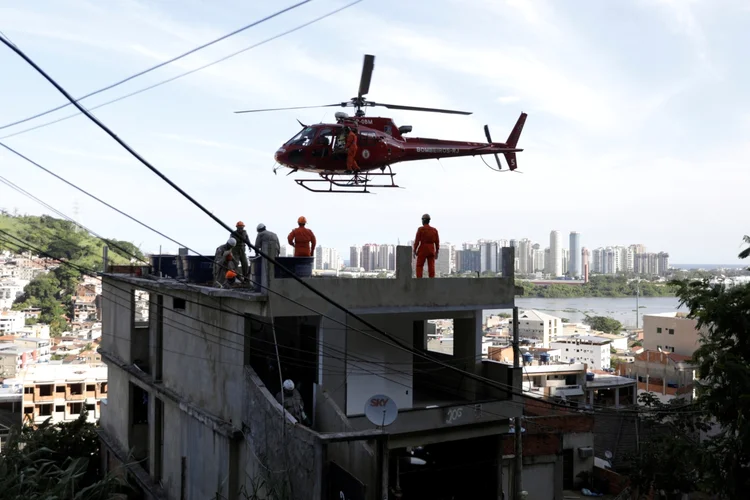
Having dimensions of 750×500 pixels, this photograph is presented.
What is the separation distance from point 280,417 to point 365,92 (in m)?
10.1

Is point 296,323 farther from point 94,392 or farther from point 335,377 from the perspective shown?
point 94,392

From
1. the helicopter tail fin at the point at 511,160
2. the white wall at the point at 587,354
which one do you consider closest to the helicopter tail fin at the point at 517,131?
the helicopter tail fin at the point at 511,160

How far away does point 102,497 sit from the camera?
11.3 metres

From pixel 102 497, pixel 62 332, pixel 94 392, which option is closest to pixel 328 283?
pixel 102 497

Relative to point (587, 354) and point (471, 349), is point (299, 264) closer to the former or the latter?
point (471, 349)

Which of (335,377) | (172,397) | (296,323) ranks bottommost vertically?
(172,397)

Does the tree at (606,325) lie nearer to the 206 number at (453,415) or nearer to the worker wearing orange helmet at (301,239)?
the 206 number at (453,415)

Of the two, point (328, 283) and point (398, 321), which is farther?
point (398, 321)

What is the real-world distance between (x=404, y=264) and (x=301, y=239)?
242 centimetres

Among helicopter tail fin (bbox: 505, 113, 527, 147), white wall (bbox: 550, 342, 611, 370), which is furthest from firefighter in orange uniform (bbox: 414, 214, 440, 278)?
white wall (bbox: 550, 342, 611, 370)

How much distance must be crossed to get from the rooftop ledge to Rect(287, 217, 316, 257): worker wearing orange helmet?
196 cm

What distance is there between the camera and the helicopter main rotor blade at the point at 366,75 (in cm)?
1574

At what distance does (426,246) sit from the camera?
13273 millimetres

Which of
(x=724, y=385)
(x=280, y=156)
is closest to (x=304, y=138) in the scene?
(x=280, y=156)
